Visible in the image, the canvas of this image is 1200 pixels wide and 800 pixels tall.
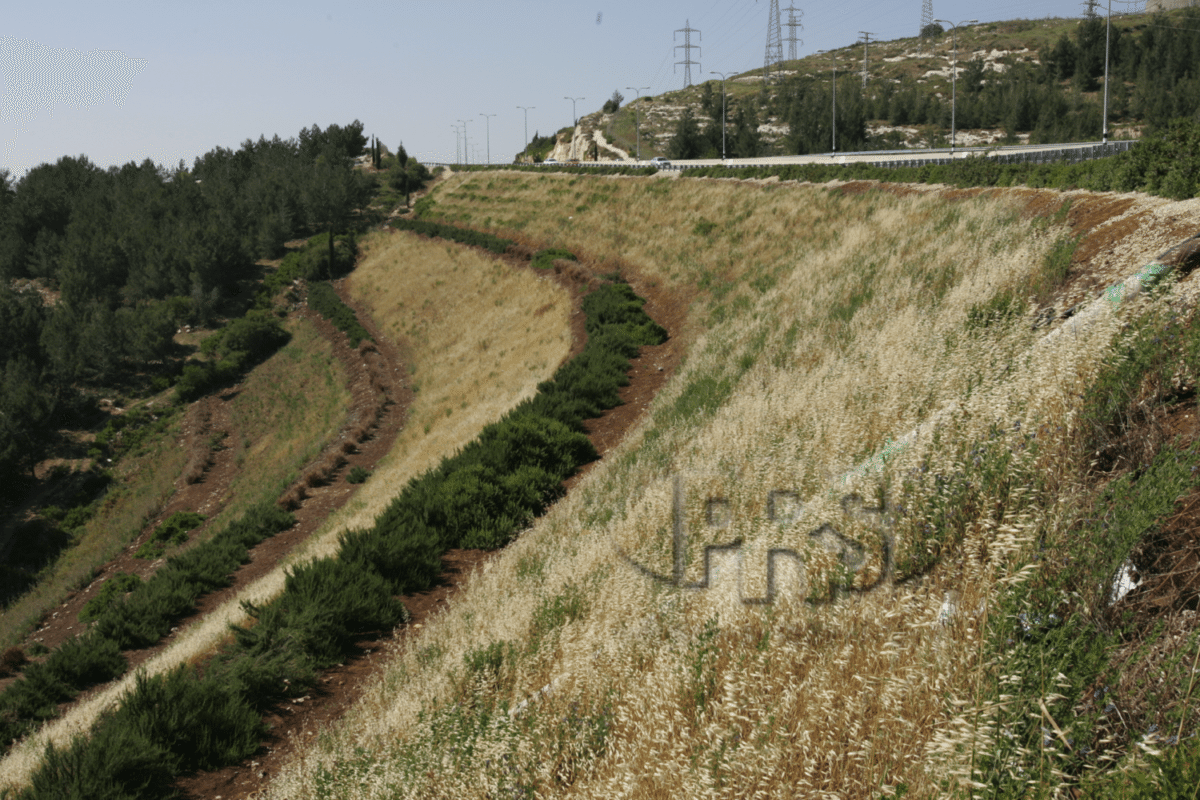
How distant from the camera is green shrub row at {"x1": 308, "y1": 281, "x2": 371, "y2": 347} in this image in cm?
4131

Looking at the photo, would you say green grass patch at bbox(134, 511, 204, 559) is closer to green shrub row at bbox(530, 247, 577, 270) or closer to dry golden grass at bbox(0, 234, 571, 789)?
dry golden grass at bbox(0, 234, 571, 789)

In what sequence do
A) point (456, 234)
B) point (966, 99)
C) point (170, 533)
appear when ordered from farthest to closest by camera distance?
point (966, 99)
point (456, 234)
point (170, 533)

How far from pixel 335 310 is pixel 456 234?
9070 millimetres

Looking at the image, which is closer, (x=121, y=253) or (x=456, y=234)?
(x=456, y=234)

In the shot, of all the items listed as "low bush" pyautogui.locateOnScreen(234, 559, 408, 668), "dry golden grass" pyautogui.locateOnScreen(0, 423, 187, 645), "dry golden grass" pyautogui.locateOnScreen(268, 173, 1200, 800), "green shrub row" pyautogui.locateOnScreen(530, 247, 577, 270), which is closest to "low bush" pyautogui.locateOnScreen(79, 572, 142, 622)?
"dry golden grass" pyautogui.locateOnScreen(0, 423, 187, 645)

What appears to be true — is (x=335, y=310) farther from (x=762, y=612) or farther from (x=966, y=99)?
(x=966, y=99)

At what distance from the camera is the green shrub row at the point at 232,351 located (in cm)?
4481

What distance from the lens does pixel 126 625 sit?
15273 millimetres

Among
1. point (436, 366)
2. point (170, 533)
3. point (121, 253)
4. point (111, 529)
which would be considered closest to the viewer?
point (170, 533)

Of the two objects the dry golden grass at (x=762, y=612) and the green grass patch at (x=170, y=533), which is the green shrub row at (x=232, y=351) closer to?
the green grass patch at (x=170, y=533)

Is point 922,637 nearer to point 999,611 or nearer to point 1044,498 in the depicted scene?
point 999,611

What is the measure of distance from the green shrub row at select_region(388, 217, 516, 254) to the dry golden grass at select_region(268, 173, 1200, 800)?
109ft

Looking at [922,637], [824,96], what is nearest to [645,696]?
[922,637]

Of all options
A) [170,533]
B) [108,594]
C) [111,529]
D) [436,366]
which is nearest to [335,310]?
[436,366]
